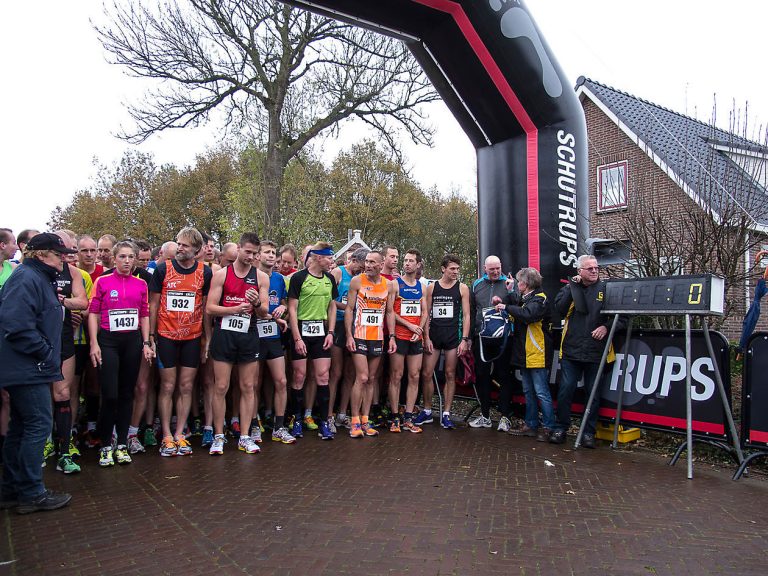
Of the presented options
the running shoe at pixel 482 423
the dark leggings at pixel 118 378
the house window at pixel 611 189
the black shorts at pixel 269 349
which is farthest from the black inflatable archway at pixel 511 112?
the dark leggings at pixel 118 378

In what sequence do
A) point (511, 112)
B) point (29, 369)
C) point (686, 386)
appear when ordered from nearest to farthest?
1. point (29, 369)
2. point (686, 386)
3. point (511, 112)

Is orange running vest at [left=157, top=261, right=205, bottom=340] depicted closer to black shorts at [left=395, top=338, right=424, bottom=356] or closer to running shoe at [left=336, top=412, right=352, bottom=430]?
running shoe at [left=336, top=412, right=352, bottom=430]

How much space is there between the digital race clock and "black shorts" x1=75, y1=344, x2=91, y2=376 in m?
5.43

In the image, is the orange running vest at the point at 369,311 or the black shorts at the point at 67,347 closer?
the black shorts at the point at 67,347

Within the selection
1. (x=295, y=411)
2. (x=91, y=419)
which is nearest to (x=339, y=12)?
(x=295, y=411)

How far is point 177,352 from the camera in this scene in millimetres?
5762

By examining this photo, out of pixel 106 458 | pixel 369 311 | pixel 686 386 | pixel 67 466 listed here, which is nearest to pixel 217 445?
pixel 106 458

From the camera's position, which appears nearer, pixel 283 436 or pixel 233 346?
pixel 233 346

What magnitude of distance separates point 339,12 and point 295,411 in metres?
5.06

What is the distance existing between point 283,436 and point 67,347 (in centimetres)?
235

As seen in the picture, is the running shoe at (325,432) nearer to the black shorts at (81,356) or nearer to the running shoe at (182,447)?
the running shoe at (182,447)

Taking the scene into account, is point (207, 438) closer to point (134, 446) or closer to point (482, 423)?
point (134, 446)

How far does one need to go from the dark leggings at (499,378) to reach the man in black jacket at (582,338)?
2.54 ft

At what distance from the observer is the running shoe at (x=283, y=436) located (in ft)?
20.5
